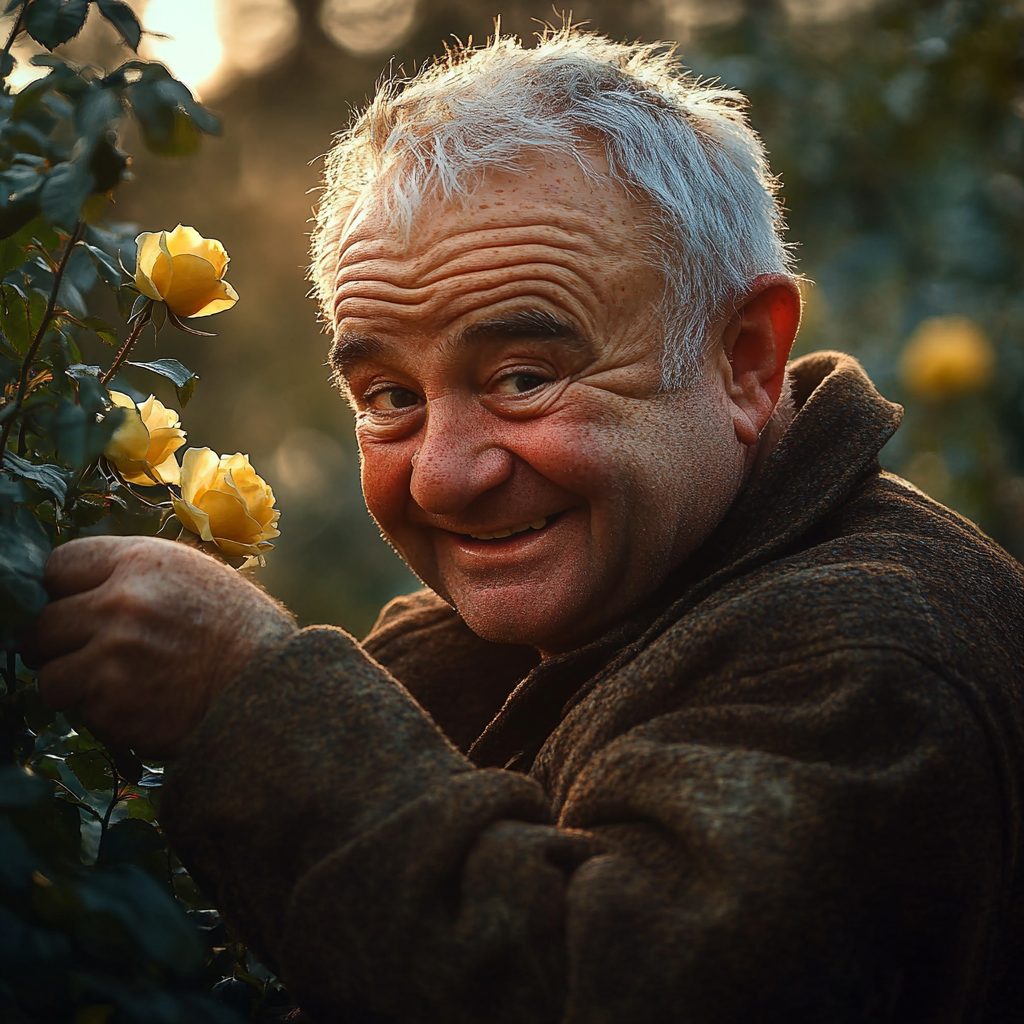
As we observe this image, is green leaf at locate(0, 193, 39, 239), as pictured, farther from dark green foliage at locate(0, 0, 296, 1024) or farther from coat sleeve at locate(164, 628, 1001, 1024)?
coat sleeve at locate(164, 628, 1001, 1024)

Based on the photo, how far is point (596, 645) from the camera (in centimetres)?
164

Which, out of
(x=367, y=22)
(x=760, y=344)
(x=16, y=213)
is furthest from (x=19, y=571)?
(x=367, y=22)

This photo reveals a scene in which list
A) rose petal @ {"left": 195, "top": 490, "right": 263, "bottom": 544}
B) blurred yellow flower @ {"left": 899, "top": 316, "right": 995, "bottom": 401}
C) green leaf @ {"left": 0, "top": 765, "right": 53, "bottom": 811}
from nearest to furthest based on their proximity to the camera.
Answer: green leaf @ {"left": 0, "top": 765, "right": 53, "bottom": 811} → rose petal @ {"left": 195, "top": 490, "right": 263, "bottom": 544} → blurred yellow flower @ {"left": 899, "top": 316, "right": 995, "bottom": 401}

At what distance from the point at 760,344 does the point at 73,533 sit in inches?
44.4

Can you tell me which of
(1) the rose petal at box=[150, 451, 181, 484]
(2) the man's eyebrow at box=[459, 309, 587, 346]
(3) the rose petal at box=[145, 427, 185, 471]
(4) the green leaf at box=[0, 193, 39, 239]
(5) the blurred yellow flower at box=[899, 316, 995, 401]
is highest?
(4) the green leaf at box=[0, 193, 39, 239]

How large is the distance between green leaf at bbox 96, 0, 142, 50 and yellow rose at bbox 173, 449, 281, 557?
532mm

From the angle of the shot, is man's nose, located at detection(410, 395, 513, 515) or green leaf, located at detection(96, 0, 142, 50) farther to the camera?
man's nose, located at detection(410, 395, 513, 515)

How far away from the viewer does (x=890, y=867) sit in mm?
1163

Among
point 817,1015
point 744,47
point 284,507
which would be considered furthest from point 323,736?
point 284,507

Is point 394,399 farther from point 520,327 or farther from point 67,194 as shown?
point 67,194

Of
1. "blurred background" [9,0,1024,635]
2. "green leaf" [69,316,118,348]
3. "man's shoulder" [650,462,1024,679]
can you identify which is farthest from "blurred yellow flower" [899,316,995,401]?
"green leaf" [69,316,118,348]

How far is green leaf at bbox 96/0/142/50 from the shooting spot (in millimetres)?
1188

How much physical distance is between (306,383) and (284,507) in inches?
75.5

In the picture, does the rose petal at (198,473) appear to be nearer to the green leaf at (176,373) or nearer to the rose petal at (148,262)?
the green leaf at (176,373)
